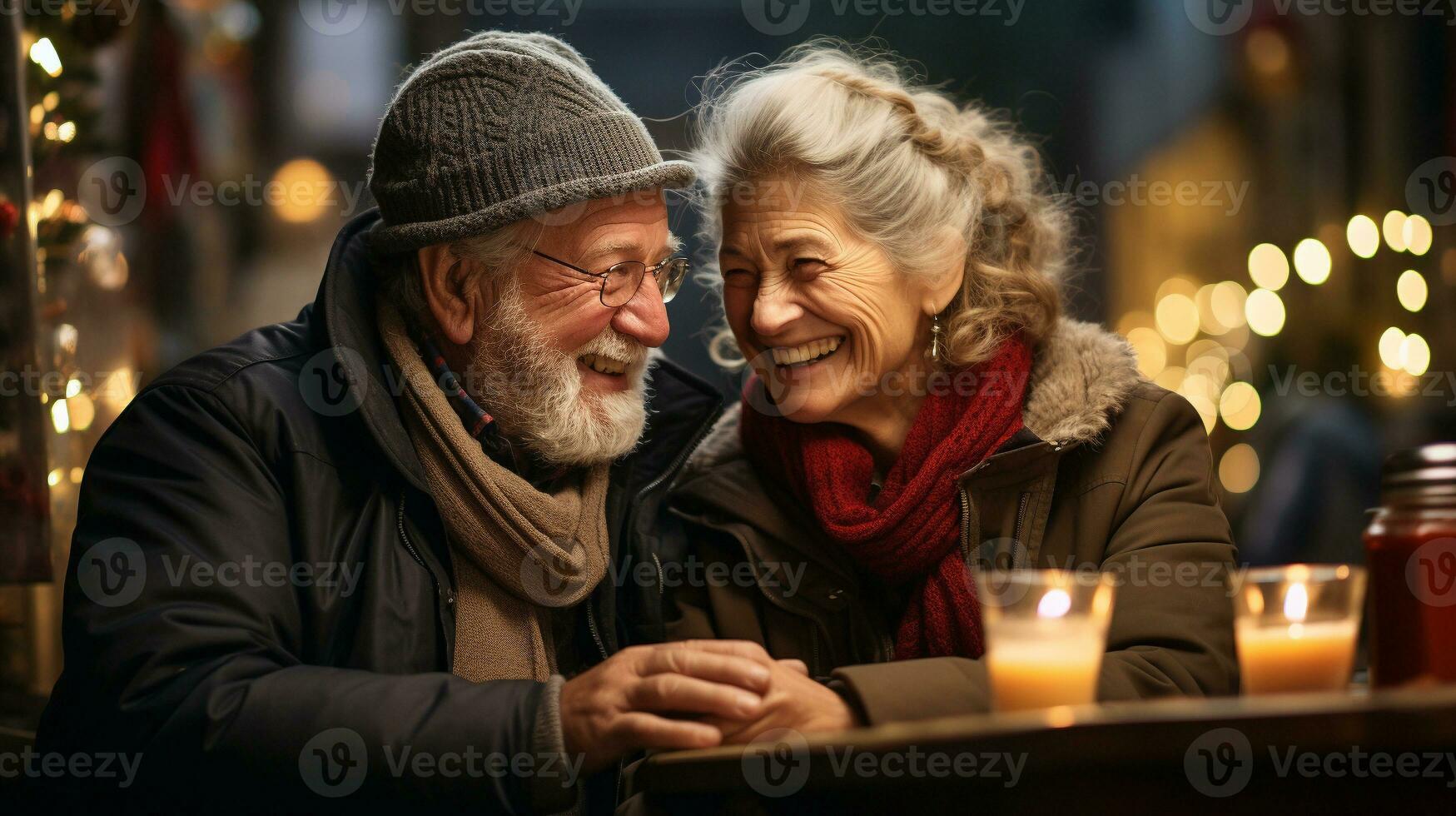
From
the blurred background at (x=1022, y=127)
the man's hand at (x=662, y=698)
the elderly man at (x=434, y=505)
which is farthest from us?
the blurred background at (x=1022, y=127)

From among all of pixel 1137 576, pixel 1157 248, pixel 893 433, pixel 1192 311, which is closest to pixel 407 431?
pixel 893 433

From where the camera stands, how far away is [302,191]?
6.06m

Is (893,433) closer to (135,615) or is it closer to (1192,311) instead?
(135,615)
